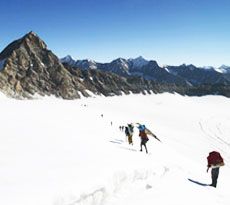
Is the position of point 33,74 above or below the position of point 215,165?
above

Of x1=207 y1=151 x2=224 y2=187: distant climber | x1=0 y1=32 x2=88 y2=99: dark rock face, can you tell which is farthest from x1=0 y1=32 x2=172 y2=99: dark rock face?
x1=207 y1=151 x2=224 y2=187: distant climber

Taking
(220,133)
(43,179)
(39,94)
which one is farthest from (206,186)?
(39,94)

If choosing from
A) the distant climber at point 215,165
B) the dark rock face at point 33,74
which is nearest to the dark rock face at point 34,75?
the dark rock face at point 33,74

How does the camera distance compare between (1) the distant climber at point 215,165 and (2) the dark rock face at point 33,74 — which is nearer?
(1) the distant climber at point 215,165

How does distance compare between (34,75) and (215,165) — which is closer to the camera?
(215,165)

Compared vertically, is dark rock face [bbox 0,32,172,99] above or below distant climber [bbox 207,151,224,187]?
above

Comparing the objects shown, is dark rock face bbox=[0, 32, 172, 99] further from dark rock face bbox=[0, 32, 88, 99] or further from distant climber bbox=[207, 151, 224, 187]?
distant climber bbox=[207, 151, 224, 187]

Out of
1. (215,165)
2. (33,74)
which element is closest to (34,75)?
(33,74)

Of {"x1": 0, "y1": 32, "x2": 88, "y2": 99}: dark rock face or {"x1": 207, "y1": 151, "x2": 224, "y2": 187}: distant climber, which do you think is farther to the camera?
{"x1": 0, "y1": 32, "x2": 88, "y2": 99}: dark rock face

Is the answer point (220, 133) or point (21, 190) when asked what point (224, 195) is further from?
point (220, 133)

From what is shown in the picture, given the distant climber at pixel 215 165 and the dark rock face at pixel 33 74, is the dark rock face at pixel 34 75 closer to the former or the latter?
the dark rock face at pixel 33 74

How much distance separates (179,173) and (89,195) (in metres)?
8.15

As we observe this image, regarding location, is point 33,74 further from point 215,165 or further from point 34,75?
point 215,165

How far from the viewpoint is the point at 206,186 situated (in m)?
17.3
